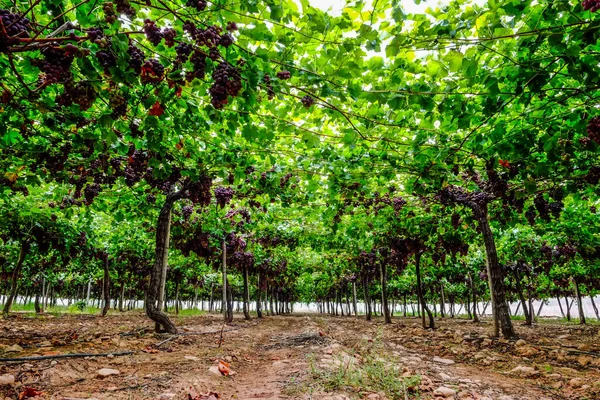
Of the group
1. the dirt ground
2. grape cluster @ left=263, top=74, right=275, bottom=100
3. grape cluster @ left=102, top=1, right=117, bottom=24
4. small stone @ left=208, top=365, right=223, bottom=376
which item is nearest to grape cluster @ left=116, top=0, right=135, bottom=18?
grape cluster @ left=102, top=1, right=117, bottom=24

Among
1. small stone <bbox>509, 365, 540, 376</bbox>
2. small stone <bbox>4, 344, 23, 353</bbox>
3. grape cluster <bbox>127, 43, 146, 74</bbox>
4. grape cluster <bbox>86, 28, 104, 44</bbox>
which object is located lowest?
small stone <bbox>509, 365, 540, 376</bbox>

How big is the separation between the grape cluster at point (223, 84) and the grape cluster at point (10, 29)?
1.35m

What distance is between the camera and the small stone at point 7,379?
14.1ft

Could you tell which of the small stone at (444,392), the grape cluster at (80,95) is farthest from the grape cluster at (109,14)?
the small stone at (444,392)

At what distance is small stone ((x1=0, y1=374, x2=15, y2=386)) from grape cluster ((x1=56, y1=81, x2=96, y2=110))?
3.79 metres

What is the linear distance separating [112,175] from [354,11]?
6003 mm

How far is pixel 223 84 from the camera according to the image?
3.08 metres

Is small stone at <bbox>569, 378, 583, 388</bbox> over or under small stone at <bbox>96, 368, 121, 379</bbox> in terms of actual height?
under

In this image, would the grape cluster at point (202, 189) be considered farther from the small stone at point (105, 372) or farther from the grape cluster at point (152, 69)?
the grape cluster at point (152, 69)

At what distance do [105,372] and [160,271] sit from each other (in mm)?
4293

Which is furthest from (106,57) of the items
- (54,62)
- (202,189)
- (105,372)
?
(202,189)

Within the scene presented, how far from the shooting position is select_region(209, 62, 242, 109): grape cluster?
Result: 3068mm

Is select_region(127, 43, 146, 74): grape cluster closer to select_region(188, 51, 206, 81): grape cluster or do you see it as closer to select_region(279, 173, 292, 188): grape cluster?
select_region(188, 51, 206, 81): grape cluster

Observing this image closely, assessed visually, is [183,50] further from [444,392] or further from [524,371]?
[524,371]
